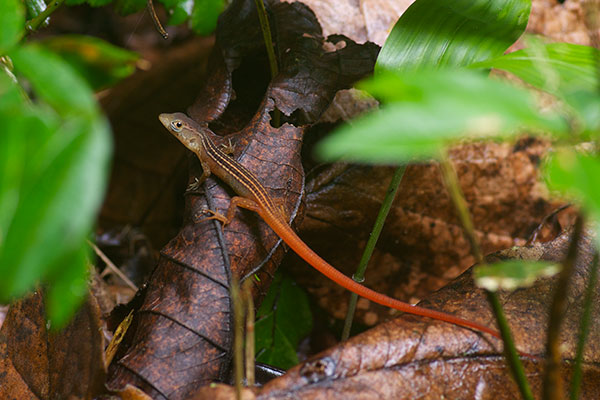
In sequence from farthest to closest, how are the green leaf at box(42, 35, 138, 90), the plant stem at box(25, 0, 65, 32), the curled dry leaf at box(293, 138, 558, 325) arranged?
1. the curled dry leaf at box(293, 138, 558, 325)
2. the plant stem at box(25, 0, 65, 32)
3. the green leaf at box(42, 35, 138, 90)

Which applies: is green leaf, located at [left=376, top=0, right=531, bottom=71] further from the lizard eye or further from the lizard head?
the lizard eye

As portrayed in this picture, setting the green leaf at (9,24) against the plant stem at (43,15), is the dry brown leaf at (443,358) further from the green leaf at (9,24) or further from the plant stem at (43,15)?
the plant stem at (43,15)

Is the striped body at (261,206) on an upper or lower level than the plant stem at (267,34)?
lower

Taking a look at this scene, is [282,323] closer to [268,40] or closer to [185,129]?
[185,129]

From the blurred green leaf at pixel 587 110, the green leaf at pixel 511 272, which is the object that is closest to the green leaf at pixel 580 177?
the blurred green leaf at pixel 587 110

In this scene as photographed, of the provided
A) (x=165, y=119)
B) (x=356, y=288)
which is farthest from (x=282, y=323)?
(x=165, y=119)

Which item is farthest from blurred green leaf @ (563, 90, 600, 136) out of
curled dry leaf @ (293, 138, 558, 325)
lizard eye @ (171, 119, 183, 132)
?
lizard eye @ (171, 119, 183, 132)

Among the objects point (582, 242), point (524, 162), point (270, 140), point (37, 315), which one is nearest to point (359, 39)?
point (270, 140)
